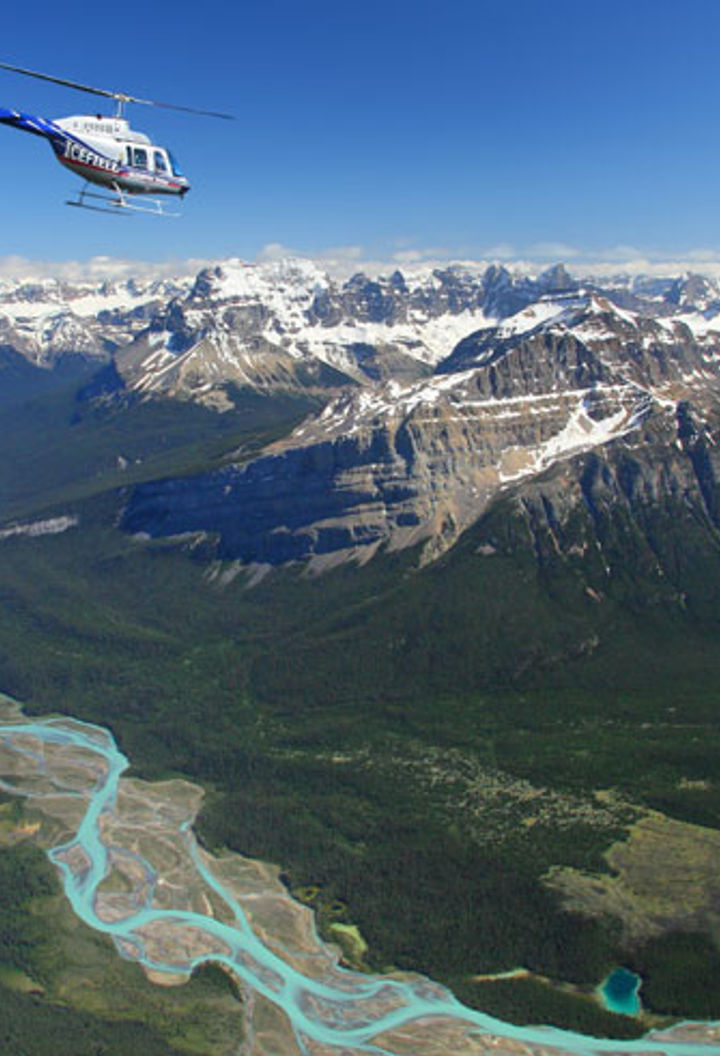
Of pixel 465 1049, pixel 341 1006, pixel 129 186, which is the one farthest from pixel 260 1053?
pixel 129 186

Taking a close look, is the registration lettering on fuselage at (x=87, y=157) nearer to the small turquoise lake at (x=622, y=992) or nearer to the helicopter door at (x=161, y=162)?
the helicopter door at (x=161, y=162)

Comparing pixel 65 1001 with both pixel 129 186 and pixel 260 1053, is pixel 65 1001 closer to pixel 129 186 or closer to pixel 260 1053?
pixel 260 1053

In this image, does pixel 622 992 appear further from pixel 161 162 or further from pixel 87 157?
pixel 87 157

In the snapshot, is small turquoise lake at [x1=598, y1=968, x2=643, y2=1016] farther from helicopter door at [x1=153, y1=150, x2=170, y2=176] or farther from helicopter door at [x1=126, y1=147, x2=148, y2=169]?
helicopter door at [x1=126, y1=147, x2=148, y2=169]

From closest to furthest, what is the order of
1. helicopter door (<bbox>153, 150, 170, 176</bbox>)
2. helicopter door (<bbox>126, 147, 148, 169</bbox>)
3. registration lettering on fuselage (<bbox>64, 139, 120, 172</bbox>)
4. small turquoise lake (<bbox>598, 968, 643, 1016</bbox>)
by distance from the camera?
registration lettering on fuselage (<bbox>64, 139, 120, 172</bbox>) < helicopter door (<bbox>126, 147, 148, 169</bbox>) < helicopter door (<bbox>153, 150, 170, 176</bbox>) < small turquoise lake (<bbox>598, 968, 643, 1016</bbox>)

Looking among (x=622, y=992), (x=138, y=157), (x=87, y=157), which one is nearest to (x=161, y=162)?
(x=138, y=157)

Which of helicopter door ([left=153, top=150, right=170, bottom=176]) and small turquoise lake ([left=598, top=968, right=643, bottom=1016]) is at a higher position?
helicopter door ([left=153, top=150, right=170, bottom=176])

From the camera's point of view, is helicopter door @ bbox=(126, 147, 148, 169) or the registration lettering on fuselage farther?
helicopter door @ bbox=(126, 147, 148, 169)

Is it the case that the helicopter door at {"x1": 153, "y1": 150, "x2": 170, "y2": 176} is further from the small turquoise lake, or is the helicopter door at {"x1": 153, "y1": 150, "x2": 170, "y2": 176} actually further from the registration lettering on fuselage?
the small turquoise lake

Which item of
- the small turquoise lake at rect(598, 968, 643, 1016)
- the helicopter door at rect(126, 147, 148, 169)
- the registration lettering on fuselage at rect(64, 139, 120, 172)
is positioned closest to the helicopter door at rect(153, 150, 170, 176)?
the helicopter door at rect(126, 147, 148, 169)

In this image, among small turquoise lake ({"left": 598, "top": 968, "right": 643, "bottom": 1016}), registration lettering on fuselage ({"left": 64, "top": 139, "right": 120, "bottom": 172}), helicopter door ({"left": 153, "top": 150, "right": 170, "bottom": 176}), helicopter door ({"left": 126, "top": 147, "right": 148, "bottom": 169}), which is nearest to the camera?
registration lettering on fuselage ({"left": 64, "top": 139, "right": 120, "bottom": 172})
